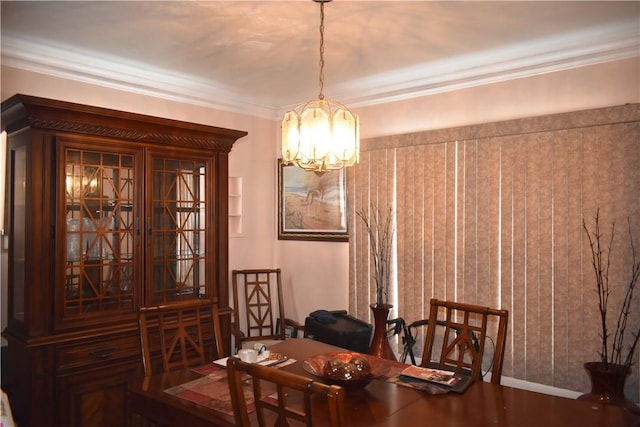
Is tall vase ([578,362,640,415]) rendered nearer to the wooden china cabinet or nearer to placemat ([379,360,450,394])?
placemat ([379,360,450,394])

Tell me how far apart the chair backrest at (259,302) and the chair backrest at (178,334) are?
0.72 metres

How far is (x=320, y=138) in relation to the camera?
2.34m

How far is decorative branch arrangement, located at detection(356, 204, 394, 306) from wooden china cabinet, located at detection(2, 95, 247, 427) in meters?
1.41

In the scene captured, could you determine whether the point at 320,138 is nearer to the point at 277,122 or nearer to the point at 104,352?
the point at 104,352

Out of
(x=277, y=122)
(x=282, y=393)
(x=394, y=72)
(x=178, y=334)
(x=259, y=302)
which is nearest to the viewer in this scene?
(x=282, y=393)

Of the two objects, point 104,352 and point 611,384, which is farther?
point 104,352

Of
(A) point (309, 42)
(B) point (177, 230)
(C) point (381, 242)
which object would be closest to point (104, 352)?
(B) point (177, 230)

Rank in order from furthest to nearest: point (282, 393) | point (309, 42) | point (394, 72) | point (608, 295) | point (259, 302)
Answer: point (259, 302) → point (394, 72) → point (309, 42) → point (608, 295) → point (282, 393)

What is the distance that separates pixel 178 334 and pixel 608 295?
2.46m

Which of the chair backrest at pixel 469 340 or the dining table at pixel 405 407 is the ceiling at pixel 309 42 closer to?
the chair backrest at pixel 469 340

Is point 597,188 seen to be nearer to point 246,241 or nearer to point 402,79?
point 402,79

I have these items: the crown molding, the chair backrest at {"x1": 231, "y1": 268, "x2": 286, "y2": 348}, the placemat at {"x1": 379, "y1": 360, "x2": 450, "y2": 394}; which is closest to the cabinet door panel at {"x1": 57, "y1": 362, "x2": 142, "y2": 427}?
the chair backrest at {"x1": 231, "y1": 268, "x2": 286, "y2": 348}

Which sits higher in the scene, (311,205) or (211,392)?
(311,205)

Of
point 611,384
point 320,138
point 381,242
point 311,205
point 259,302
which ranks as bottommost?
point 611,384
